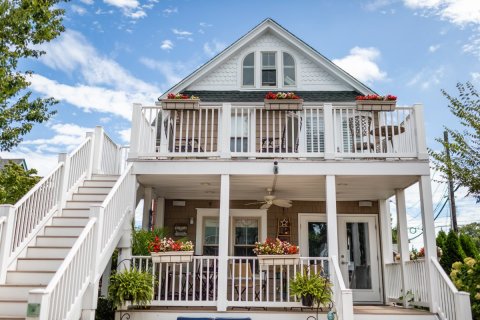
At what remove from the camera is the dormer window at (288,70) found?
1166 cm

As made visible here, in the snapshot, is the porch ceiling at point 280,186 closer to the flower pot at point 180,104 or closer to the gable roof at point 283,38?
the flower pot at point 180,104

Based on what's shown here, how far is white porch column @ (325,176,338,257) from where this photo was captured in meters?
7.32

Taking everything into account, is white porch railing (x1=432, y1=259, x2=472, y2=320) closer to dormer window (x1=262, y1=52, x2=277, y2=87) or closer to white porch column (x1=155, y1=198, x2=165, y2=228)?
white porch column (x1=155, y1=198, x2=165, y2=228)

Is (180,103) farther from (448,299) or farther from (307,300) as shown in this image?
(448,299)

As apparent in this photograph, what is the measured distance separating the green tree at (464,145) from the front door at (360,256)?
308cm

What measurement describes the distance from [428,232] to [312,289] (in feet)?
7.98

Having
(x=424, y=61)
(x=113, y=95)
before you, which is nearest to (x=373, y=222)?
(x=424, y=61)

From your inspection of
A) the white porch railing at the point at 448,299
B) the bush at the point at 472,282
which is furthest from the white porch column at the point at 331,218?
the bush at the point at 472,282

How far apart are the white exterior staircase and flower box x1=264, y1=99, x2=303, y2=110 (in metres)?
3.06

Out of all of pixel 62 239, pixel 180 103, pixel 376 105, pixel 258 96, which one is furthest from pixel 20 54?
pixel 376 105

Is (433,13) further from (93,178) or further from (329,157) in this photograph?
(93,178)

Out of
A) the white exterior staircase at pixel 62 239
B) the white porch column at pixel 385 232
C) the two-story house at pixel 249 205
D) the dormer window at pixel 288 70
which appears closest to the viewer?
the white exterior staircase at pixel 62 239

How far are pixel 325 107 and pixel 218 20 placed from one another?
7775mm

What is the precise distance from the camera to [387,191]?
30.8 ft
